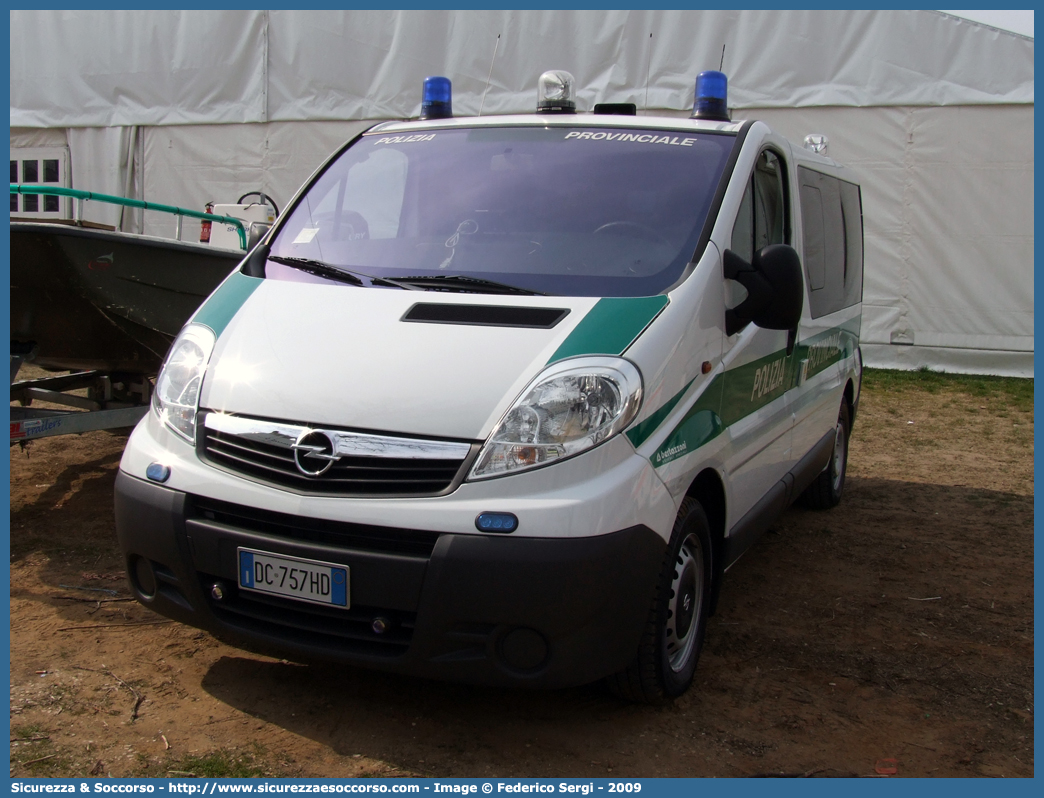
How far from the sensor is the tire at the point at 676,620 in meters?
2.95

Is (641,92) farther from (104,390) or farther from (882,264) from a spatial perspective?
(104,390)

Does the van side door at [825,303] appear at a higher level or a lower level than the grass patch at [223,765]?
higher

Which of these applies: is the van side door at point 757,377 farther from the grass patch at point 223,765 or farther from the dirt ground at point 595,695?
the grass patch at point 223,765

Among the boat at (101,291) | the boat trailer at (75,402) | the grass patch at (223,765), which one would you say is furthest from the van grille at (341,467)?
the boat at (101,291)

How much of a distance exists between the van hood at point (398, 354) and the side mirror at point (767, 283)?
0.46 meters

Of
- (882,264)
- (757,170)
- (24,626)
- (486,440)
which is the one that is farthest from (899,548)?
(882,264)

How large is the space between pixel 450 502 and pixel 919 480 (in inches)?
201

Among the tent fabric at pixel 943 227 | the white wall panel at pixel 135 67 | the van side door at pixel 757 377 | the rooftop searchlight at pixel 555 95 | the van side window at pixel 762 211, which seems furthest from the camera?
the white wall panel at pixel 135 67

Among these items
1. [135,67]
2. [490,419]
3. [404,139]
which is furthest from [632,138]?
[135,67]

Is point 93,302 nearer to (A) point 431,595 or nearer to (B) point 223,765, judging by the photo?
(B) point 223,765

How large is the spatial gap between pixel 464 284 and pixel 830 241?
8.75 feet

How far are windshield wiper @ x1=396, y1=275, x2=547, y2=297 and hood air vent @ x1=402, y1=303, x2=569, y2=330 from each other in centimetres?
12

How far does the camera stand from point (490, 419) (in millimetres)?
2697

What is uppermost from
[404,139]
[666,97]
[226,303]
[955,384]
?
[666,97]
